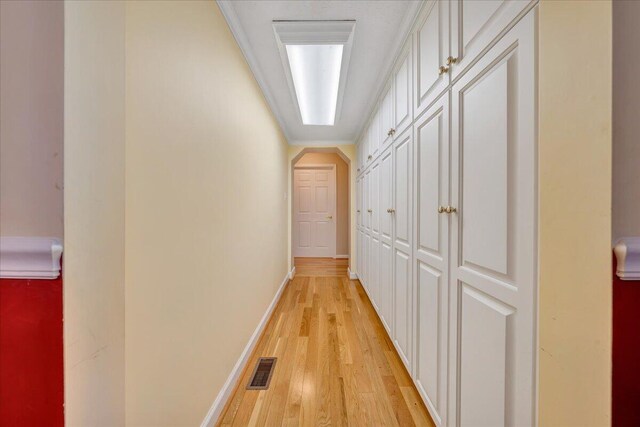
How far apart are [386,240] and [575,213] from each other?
1.63 meters

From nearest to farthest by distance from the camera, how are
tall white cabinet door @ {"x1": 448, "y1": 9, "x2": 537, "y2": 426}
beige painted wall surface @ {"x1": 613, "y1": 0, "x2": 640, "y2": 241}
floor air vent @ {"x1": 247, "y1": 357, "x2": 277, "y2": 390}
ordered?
beige painted wall surface @ {"x1": 613, "y1": 0, "x2": 640, "y2": 241} < tall white cabinet door @ {"x1": 448, "y1": 9, "x2": 537, "y2": 426} < floor air vent @ {"x1": 247, "y1": 357, "x2": 277, "y2": 390}

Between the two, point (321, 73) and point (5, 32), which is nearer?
point (5, 32)

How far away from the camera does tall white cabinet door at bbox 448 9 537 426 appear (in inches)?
26.7

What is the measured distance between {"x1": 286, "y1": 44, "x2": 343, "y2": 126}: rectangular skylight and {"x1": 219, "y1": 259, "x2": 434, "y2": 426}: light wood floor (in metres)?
2.29

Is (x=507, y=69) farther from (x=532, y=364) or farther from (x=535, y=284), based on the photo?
(x=532, y=364)

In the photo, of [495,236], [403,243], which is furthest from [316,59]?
[495,236]

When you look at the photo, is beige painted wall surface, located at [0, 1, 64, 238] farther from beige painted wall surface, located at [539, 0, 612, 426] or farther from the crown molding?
the crown molding

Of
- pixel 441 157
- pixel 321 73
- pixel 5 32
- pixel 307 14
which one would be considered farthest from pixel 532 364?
pixel 321 73

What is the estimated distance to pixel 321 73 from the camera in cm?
210

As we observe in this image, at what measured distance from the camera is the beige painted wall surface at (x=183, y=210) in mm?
750

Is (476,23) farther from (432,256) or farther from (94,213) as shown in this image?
(94,213)

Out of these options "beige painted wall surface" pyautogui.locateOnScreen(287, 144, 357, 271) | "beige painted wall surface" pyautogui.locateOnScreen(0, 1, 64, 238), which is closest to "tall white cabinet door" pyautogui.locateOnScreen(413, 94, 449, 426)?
"beige painted wall surface" pyautogui.locateOnScreen(0, 1, 64, 238)

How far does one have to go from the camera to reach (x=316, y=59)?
1901mm

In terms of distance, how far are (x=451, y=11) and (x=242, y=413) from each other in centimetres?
Answer: 223
